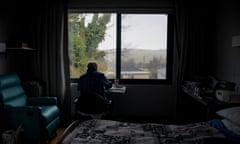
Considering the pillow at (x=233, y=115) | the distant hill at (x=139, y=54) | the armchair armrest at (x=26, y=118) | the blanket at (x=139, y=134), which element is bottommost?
the armchair armrest at (x=26, y=118)

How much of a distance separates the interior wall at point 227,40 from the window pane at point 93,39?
191 centimetres

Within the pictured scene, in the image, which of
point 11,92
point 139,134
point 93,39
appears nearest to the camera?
point 139,134

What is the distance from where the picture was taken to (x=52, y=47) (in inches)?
159

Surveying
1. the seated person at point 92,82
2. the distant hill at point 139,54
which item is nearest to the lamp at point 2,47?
the seated person at point 92,82

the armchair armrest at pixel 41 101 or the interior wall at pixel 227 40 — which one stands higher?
the interior wall at pixel 227 40

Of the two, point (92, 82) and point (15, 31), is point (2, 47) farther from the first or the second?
point (92, 82)

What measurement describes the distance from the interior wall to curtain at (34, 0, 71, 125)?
276 cm

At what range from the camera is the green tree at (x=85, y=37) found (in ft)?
13.9

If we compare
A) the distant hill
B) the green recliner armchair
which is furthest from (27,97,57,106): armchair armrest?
the distant hill

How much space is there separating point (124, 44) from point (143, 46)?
382 mm

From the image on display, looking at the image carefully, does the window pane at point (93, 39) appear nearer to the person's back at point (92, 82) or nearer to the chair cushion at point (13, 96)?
the person's back at point (92, 82)

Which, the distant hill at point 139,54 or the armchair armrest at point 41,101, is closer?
the armchair armrest at point 41,101

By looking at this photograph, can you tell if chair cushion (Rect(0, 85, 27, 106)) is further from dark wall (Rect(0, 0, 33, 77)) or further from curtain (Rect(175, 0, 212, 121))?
curtain (Rect(175, 0, 212, 121))

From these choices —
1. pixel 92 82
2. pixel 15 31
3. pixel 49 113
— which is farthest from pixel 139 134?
pixel 15 31
